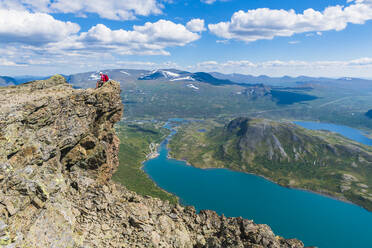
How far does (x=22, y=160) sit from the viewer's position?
2964 centimetres

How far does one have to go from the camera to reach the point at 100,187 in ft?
130

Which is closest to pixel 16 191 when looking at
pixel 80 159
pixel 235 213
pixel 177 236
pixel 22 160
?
pixel 22 160

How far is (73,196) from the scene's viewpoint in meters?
33.4

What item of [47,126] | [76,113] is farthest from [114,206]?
[76,113]

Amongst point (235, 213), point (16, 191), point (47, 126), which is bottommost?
point (235, 213)

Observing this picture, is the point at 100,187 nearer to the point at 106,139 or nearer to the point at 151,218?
the point at 151,218

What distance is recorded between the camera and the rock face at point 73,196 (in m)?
26.5

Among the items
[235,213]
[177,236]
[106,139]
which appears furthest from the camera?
[235,213]

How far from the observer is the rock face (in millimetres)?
26487

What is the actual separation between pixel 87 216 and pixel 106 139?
28.0 meters

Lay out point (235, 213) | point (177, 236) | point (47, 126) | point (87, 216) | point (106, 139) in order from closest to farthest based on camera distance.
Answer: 1. point (87, 216)
2. point (47, 126)
3. point (177, 236)
4. point (106, 139)
5. point (235, 213)

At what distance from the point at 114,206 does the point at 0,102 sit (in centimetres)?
2398

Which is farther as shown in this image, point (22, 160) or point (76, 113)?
point (76, 113)

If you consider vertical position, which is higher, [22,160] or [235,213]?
[22,160]
